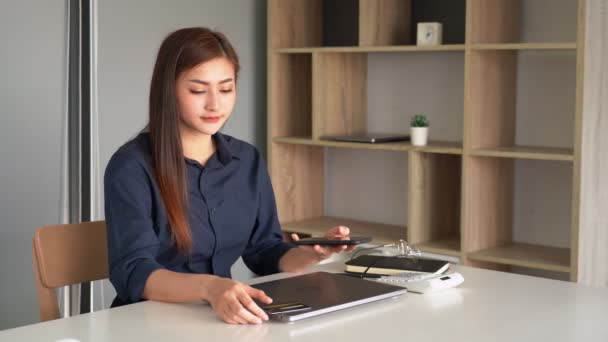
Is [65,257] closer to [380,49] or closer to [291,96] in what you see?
[380,49]

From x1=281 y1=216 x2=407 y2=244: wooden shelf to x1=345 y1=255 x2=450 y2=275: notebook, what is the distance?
146cm

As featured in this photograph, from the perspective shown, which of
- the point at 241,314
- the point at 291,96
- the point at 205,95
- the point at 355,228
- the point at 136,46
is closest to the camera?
the point at 241,314

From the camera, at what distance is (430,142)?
384 centimetres

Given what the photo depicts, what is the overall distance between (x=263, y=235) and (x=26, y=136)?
1296 mm

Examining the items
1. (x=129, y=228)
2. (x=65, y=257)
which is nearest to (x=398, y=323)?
(x=129, y=228)

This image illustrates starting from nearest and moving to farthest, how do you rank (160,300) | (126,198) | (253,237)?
(160,300), (126,198), (253,237)

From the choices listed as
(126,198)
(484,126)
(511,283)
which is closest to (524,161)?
(484,126)

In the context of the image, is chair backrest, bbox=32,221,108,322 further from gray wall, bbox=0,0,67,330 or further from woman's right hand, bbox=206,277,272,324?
gray wall, bbox=0,0,67,330

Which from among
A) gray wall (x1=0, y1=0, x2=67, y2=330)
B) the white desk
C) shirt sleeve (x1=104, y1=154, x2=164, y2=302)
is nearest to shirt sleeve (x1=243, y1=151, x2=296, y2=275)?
shirt sleeve (x1=104, y1=154, x2=164, y2=302)

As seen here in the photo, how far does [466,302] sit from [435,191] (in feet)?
5.94

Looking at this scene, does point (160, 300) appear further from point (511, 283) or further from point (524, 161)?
point (524, 161)

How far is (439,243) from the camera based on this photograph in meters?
3.66

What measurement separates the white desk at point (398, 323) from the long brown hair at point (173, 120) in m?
0.30

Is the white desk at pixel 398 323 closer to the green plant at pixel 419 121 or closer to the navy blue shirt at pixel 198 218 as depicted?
the navy blue shirt at pixel 198 218
